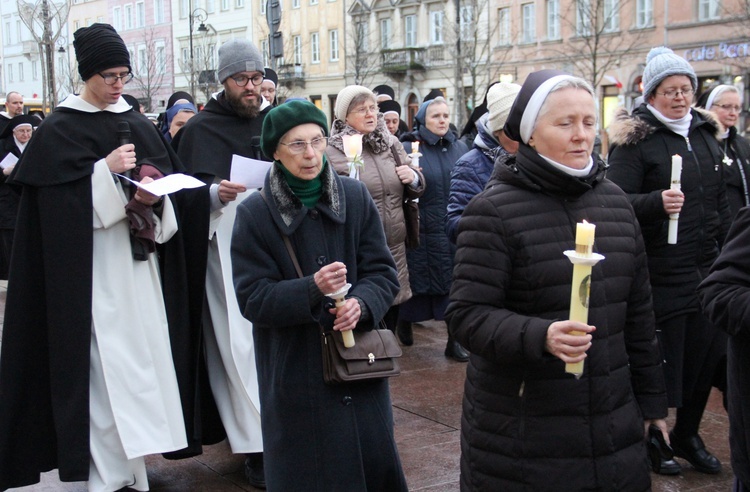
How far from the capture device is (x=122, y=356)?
4824 millimetres

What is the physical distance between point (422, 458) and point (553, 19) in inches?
1538

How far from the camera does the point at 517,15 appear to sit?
44.0m

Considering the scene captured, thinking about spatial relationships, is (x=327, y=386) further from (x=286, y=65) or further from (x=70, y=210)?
(x=286, y=65)

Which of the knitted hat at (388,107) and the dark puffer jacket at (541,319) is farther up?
the knitted hat at (388,107)

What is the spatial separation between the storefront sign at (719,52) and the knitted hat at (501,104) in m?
30.2

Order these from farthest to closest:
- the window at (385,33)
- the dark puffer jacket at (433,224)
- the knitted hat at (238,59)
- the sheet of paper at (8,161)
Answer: the window at (385,33) < the sheet of paper at (8,161) < the dark puffer jacket at (433,224) < the knitted hat at (238,59)

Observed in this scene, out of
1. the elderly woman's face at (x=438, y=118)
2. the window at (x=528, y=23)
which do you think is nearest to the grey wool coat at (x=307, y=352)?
the elderly woman's face at (x=438, y=118)

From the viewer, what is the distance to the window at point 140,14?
70.3m

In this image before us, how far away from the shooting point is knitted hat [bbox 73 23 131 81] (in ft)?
15.8

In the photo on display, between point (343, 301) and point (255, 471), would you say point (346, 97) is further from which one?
point (343, 301)

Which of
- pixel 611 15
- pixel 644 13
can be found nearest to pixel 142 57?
pixel 611 15

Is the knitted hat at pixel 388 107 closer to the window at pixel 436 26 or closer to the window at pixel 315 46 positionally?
the window at pixel 436 26

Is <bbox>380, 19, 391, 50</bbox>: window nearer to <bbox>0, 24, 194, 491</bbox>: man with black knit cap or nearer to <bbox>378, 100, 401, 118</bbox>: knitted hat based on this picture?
<bbox>378, 100, 401, 118</bbox>: knitted hat

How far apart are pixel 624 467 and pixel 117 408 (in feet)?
8.61
